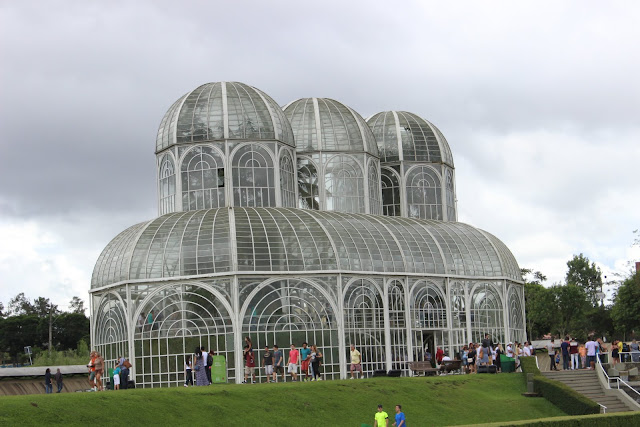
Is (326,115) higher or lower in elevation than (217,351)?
higher

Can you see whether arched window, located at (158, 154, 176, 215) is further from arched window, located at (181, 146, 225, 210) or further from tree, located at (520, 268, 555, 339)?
tree, located at (520, 268, 555, 339)

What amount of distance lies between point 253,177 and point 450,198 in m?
17.2

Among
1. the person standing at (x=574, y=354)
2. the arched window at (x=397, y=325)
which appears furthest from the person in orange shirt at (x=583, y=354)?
the arched window at (x=397, y=325)

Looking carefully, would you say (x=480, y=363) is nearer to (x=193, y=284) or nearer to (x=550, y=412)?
(x=550, y=412)

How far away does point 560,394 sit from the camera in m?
46.1

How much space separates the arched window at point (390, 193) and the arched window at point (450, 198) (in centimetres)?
369

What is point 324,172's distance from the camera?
6381 centimetres

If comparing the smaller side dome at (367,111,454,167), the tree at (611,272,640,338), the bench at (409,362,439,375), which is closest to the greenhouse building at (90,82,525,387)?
the bench at (409,362,439,375)

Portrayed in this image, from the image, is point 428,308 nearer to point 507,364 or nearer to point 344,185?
point 507,364

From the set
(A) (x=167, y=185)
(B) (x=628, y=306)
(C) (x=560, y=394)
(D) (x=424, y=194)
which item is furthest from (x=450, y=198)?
(B) (x=628, y=306)

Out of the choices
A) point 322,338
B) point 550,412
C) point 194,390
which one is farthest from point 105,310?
point 550,412

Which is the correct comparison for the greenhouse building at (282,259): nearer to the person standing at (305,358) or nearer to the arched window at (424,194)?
the arched window at (424,194)

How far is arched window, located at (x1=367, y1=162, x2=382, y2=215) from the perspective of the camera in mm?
64938

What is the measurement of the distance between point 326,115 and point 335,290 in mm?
16857
